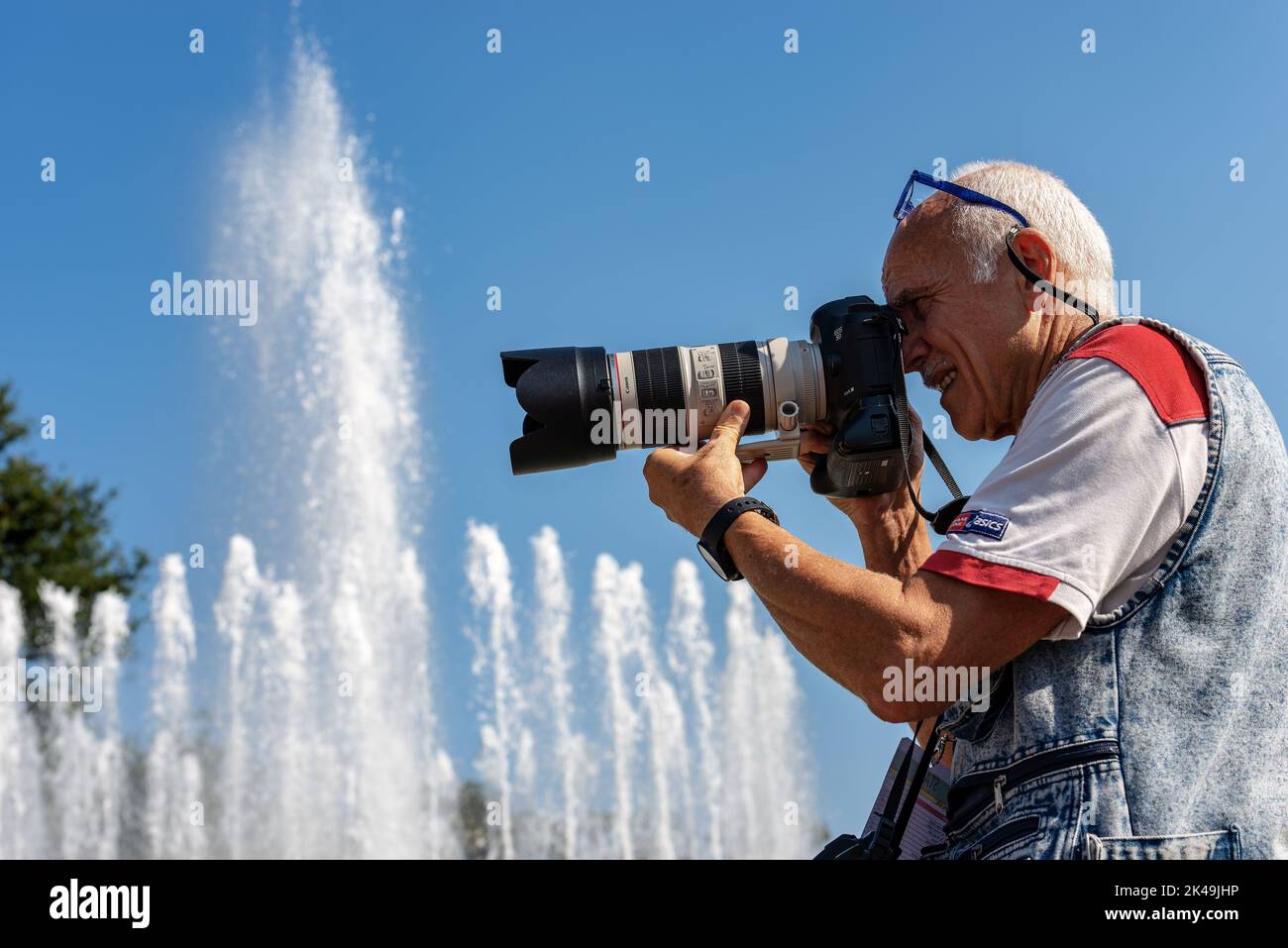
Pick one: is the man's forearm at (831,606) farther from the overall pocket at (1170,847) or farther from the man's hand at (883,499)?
the man's hand at (883,499)

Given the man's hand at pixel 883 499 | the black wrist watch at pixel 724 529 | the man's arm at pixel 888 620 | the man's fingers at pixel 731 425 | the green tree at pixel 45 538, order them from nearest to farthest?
the man's arm at pixel 888 620, the black wrist watch at pixel 724 529, the man's fingers at pixel 731 425, the man's hand at pixel 883 499, the green tree at pixel 45 538

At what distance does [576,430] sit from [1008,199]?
1.06 metres

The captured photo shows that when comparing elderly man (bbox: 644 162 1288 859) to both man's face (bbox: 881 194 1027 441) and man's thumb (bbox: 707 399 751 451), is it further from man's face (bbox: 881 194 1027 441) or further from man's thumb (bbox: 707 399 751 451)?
man's thumb (bbox: 707 399 751 451)

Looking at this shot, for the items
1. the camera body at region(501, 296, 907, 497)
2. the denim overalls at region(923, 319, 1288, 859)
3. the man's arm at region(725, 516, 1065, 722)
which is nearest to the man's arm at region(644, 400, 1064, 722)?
the man's arm at region(725, 516, 1065, 722)

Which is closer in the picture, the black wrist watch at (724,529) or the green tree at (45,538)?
the black wrist watch at (724,529)

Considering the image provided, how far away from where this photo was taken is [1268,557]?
230 cm

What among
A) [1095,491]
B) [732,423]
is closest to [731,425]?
[732,423]

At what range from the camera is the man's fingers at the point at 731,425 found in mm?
2896

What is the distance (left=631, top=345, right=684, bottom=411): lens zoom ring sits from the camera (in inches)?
118

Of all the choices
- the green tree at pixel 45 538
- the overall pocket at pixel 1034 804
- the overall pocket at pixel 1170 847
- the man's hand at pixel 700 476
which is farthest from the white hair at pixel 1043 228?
the green tree at pixel 45 538

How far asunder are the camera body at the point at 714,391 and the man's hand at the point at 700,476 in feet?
0.25
